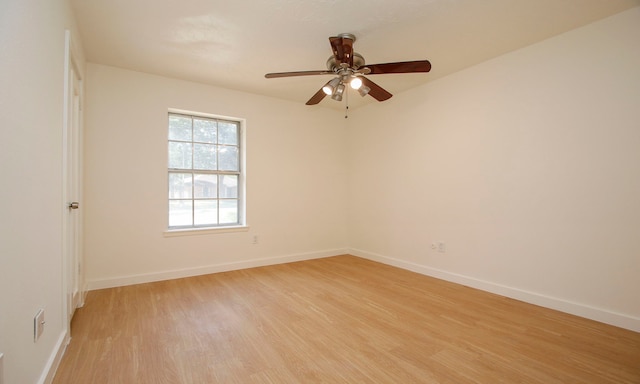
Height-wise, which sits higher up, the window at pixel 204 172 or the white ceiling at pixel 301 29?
the white ceiling at pixel 301 29

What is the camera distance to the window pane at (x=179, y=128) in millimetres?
3840

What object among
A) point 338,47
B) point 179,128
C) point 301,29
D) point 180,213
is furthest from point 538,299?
point 179,128

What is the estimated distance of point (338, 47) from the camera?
227 cm

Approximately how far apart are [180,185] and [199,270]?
45.6 inches

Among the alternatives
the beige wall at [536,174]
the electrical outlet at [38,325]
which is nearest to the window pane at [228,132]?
the beige wall at [536,174]

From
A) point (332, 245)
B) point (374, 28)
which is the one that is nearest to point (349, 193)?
point (332, 245)

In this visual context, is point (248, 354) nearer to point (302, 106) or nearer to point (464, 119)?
point (464, 119)

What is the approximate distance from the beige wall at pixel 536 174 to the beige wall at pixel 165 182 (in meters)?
1.37

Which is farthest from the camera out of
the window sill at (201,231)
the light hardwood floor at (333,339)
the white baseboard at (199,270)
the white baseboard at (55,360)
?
the window sill at (201,231)

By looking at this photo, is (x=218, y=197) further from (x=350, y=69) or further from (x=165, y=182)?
(x=350, y=69)

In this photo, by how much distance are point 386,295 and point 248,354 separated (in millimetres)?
1645

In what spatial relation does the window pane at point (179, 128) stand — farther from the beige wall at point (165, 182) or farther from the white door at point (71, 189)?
the white door at point (71, 189)

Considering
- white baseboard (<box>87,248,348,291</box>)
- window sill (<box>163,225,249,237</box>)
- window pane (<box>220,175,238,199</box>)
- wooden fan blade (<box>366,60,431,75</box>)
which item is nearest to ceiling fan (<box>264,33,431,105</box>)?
wooden fan blade (<box>366,60,431,75</box>)

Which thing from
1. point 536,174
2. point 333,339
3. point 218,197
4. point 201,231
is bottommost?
point 333,339
